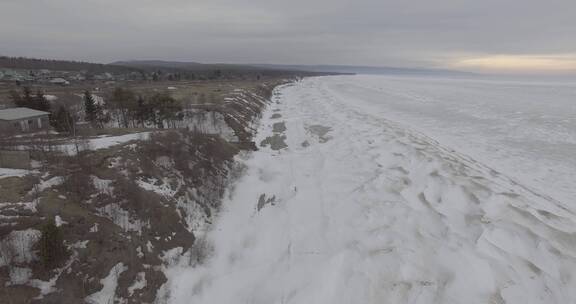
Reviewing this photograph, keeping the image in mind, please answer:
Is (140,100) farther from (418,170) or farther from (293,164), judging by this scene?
(418,170)

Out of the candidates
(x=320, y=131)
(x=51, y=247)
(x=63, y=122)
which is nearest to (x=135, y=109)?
(x=63, y=122)

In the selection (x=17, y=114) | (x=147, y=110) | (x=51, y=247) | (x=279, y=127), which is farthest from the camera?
(x=279, y=127)

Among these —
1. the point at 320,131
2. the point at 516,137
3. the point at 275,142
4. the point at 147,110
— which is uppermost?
the point at 147,110

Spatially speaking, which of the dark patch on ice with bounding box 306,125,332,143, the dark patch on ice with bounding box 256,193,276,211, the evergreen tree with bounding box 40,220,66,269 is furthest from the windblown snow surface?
the dark patch on ice with bounding box 306,125,332,143

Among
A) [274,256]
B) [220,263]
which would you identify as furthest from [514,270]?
[220,263]

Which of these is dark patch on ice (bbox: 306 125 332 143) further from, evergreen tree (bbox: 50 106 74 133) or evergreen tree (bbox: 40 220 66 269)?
evergreen tree (bbox: 40 220 66 269)

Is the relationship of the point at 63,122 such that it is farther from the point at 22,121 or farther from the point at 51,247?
the point at 51,247

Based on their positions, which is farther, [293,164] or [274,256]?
[293,164]
